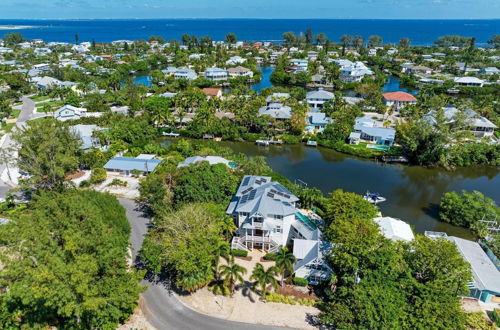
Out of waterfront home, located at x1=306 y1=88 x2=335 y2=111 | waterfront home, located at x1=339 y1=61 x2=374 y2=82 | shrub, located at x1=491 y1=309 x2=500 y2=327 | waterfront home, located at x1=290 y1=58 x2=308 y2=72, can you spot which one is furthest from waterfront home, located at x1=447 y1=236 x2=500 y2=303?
waterfront home, located at x1=290 y1=58 x2=308 y2=72

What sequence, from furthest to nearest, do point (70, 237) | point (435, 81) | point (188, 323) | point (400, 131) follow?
point (435, 81) < point (400, 131) < point (188, 323) < point (70, 237)

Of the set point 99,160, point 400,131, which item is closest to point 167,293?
point 99,160

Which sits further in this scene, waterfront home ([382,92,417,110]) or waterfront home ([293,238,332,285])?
waterfront home ([382,92,417,110])

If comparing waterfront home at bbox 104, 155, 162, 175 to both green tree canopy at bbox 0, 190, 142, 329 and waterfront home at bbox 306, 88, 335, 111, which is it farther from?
waterfront home at bbox 306, 88, 335, 111

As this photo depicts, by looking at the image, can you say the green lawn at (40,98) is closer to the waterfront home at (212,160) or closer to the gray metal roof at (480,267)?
the waterfront home at (212,160)

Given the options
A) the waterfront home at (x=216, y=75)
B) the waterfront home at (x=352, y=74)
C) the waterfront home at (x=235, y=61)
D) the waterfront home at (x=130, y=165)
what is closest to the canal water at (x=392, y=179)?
the waterfront home at (x=130, y=165)

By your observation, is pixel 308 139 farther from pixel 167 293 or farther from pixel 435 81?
pixel 435 81
